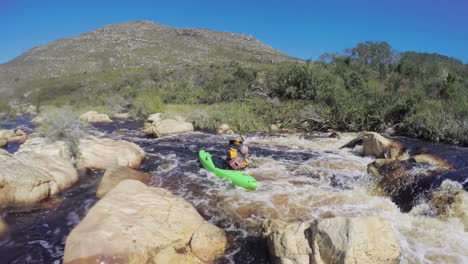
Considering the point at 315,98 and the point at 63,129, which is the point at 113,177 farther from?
the point at 315,98

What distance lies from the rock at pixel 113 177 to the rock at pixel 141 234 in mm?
1564

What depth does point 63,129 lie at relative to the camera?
26.7ft

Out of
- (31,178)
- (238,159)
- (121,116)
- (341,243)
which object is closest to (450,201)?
(341,243)

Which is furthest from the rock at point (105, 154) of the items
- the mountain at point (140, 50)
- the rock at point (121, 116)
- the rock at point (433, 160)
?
the mountain at point (140, 50)

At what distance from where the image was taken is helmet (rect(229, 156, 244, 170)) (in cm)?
711

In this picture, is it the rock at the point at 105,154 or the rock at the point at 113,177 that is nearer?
the rock at the point at 113,177

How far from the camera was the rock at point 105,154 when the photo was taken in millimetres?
7621

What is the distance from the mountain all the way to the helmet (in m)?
31.5

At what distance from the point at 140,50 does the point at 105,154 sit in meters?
52.0

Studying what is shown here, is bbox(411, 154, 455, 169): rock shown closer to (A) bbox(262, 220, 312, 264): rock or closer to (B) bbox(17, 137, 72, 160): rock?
(A) bbox(262, 220, 312, 264): rock

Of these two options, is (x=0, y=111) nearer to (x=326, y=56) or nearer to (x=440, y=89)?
(x=440, y=89)

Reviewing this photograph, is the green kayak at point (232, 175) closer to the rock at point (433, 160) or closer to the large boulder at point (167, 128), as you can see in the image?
the rock at point (433, 160)

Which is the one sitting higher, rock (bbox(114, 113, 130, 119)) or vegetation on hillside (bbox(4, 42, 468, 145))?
vegetation on hillside (bbox(4, 42, 468, 145))

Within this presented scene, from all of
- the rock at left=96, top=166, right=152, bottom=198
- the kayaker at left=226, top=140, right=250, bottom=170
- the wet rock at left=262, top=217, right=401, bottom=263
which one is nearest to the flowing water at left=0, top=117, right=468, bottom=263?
the rock at left=96, top=166, right=152, bottom=198
